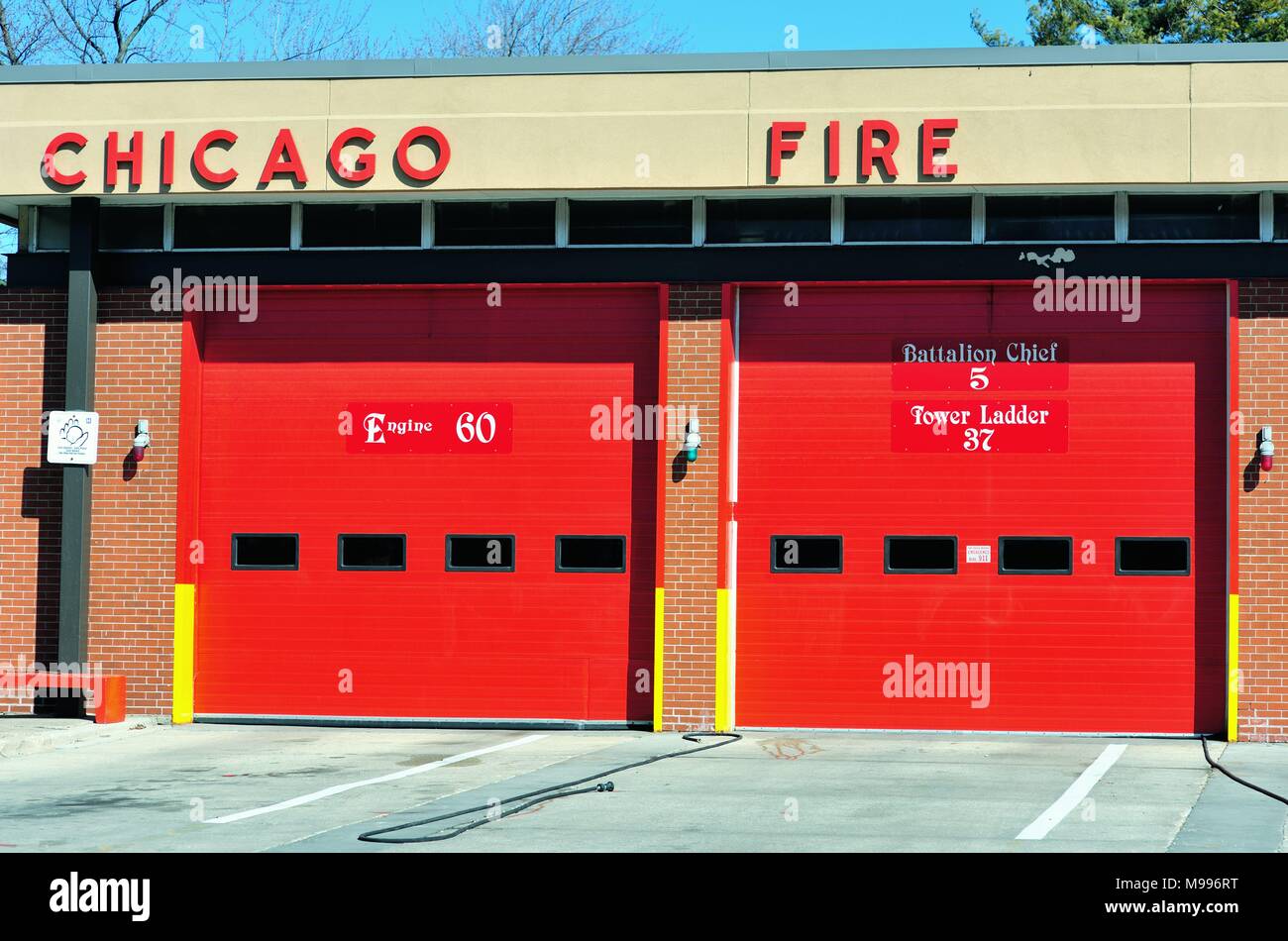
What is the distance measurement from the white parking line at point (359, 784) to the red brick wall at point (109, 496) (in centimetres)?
431

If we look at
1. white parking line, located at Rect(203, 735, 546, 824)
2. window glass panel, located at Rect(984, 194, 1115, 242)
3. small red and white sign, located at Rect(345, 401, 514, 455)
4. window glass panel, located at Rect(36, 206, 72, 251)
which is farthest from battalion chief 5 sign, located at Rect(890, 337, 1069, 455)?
window glass panel, located at Rect(36, 206, 72, 251)

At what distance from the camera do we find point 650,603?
1781 cm

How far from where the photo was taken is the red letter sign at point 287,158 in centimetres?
1770

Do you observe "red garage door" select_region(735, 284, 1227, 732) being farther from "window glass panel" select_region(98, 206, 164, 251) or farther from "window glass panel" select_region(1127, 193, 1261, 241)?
"window glass panel" select_region(98, 206, 164, 251)

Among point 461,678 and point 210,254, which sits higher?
point 210,254

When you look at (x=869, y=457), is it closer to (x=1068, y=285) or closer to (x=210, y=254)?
(x=1068, y=285)

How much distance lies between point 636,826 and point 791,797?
187cm

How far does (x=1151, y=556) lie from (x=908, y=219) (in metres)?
4.43

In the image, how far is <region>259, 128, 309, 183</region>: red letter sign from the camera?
17703 mm

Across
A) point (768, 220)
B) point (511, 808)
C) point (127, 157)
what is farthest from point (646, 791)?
point (127, 157)

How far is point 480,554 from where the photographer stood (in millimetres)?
18125

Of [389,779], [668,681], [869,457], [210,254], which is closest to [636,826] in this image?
[389,779]

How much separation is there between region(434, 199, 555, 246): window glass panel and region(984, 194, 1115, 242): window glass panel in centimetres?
483

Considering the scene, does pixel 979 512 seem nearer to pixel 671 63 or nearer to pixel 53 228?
pixel 671 63
